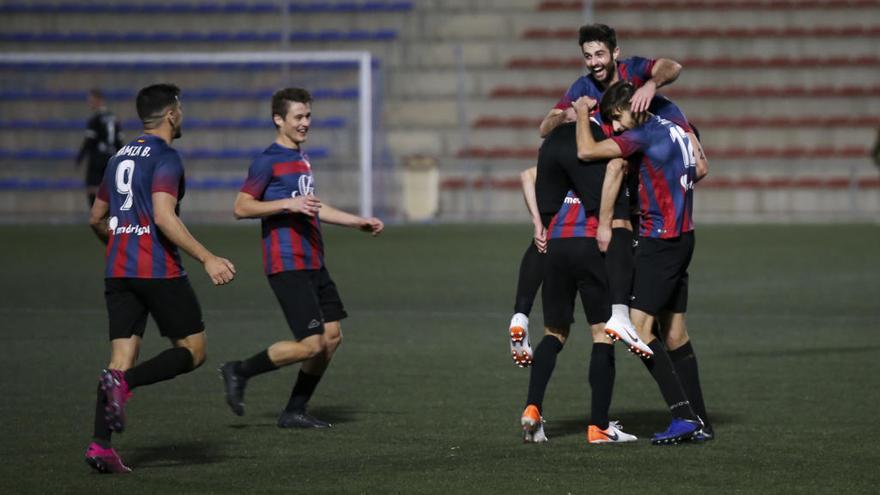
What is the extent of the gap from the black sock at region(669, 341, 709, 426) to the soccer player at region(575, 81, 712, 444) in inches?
6.9

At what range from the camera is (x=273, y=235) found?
8078 mm

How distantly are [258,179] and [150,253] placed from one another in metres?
1.22

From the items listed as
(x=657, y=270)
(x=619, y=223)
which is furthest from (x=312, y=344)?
(x=657, y=270)

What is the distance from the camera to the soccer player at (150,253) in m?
6.84

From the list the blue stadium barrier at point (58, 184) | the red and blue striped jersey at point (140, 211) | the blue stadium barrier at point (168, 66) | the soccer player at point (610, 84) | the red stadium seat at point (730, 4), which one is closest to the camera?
the red and blue striped jersey at point (140, 211)

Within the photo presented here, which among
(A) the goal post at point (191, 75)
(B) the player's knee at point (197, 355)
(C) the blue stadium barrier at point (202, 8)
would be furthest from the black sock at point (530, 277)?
(C) the blue stadium barrier at point (202, 8)

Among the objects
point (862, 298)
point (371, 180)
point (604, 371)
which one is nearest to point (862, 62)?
point (371, 180)

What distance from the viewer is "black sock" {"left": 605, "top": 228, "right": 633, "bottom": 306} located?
752 cm

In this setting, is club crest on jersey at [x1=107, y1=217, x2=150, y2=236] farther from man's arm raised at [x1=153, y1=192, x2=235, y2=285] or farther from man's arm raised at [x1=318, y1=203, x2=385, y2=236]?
man's arm raised at [x1=318, y1=203, x2=385, y2=236]

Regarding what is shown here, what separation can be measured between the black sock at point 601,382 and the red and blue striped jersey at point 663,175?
607mm

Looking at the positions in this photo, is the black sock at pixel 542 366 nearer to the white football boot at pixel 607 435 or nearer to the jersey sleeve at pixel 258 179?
the white football boot at pixel 607 435

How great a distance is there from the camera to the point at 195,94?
93.5ft

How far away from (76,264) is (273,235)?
11379mm

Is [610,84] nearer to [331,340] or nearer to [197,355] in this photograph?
[331,340]
